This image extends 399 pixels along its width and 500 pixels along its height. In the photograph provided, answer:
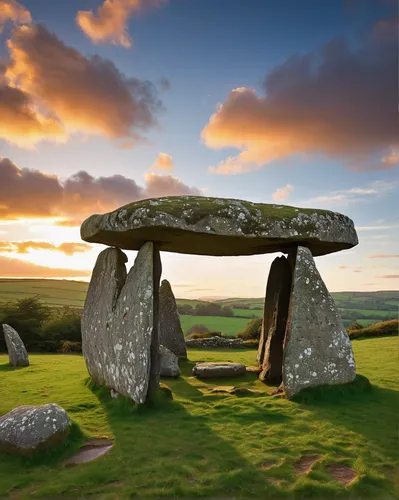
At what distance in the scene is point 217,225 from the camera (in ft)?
30.3

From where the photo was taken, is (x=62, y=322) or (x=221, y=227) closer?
(x=221, y=227)

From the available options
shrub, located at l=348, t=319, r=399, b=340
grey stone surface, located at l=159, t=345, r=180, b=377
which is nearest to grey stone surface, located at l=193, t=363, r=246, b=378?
grey stone surface, located at l=159, t=345, r=180, b=377

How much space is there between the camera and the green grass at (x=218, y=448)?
5676mm

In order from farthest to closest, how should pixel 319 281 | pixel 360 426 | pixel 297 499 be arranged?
pixel 319 281 → pixel 360 426 → pixel 297 499

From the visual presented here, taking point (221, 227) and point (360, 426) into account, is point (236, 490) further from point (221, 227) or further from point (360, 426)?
point (221, 227)

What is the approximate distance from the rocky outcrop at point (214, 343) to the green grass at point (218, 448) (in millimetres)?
12086

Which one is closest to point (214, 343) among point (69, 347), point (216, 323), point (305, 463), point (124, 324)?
point (69, 347)

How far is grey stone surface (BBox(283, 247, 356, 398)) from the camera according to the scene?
955 cm

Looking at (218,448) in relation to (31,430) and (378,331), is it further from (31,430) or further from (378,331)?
(378,331)

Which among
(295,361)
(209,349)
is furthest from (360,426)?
(209,349)

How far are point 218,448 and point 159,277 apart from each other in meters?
4.32

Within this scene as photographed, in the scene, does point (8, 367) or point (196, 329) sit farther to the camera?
point (196, 329)

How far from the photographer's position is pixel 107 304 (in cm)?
1066

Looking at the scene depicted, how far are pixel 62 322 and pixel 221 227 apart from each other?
19.0 metres
